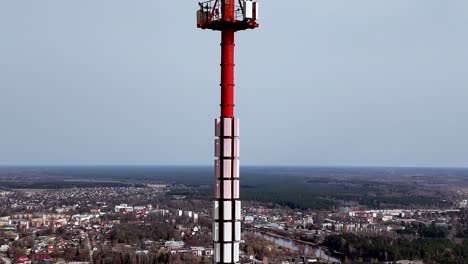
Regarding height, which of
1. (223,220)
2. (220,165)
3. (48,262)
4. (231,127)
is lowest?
(48,262)

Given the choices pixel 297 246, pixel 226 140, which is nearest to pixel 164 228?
pixel 297 246

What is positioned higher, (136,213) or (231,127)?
(231,127)

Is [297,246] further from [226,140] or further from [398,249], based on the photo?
[226,140]

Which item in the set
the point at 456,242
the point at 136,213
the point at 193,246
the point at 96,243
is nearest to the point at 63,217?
the point at 136,213

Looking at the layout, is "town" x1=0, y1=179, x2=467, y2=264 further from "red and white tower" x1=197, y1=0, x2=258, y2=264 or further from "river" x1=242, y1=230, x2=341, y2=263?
"red and white tower" x1=197, y1=0, x2=258, y2=264

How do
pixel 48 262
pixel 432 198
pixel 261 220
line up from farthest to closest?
pixel 432 198
pixel 261 220
pixel 48 262

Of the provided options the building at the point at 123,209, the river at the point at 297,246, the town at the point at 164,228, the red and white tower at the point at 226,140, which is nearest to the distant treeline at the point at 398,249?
the river at the point at 297,246

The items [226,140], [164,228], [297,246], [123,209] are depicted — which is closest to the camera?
[226,140]

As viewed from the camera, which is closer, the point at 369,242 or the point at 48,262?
the point at 48,262

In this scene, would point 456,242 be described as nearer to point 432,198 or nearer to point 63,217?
point 63,217
